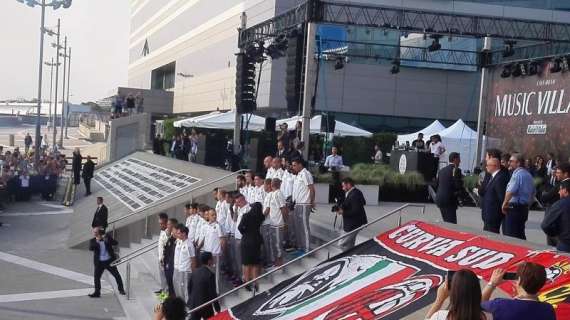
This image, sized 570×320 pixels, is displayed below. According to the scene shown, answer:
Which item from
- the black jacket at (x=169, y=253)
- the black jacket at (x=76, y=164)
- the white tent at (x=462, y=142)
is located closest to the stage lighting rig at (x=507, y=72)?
the white tent at (x=462, y=142)

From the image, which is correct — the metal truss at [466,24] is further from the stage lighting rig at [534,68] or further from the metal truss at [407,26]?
the stage lighting rig at [534,68]

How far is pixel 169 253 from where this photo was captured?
12594 mm

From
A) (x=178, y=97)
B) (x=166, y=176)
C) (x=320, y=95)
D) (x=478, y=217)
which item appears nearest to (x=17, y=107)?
(x=178, y=97)

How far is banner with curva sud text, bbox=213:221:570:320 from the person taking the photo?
276 inches

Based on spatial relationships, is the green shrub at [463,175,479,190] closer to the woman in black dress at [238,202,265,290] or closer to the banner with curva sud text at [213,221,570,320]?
the woman in black dress at [238,202,265,290]

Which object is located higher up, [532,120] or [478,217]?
[532,120]

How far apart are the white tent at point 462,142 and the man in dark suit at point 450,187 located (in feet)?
61.2

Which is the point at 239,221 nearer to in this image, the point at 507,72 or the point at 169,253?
the point at 169,253

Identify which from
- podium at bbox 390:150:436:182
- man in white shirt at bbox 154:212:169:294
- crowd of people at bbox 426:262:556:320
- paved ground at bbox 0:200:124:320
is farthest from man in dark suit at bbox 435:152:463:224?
podium at bbox 390:150:436:182

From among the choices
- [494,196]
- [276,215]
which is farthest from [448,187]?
[276,215]

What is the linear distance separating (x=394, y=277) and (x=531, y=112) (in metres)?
15.4

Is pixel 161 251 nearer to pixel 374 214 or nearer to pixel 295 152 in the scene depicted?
pixel 295 152

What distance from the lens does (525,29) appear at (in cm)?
2400

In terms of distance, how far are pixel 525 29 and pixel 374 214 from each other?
11888 millimetres
